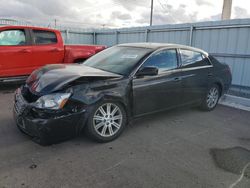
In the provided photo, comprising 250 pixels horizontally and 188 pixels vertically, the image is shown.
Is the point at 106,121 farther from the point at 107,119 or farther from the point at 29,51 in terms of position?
the point at 29,51

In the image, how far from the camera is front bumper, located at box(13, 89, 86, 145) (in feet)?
10.6

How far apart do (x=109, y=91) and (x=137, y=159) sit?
1119mm

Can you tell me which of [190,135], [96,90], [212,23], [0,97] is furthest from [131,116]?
[212,23]

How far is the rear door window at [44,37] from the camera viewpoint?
7.27 metres

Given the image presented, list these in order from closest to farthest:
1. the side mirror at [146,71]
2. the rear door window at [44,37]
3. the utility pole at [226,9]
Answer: the side mirror at [146,71] → the rear door window at [44,37] → the utility pole at [226,9]

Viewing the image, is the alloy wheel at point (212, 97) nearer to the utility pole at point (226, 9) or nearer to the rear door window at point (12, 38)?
the rear door window at point (12, 38)

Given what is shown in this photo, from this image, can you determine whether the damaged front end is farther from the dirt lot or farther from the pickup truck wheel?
the dirt lot

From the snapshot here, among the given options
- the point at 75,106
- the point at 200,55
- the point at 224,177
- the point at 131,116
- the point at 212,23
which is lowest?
the point at 224,177

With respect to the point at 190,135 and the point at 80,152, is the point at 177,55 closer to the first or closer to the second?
the point at 190,135

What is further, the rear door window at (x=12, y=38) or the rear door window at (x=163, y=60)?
the rear door window at (x=12, y=38)

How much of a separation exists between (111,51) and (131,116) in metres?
1.59

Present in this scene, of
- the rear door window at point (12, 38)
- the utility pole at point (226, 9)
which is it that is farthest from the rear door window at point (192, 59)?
the utility pole at point (226, 9)

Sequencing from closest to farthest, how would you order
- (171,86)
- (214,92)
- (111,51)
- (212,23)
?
1. (171,86)
2. (111,51)
3. (214,92)
4. (212,23)

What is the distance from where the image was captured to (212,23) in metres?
7.92
